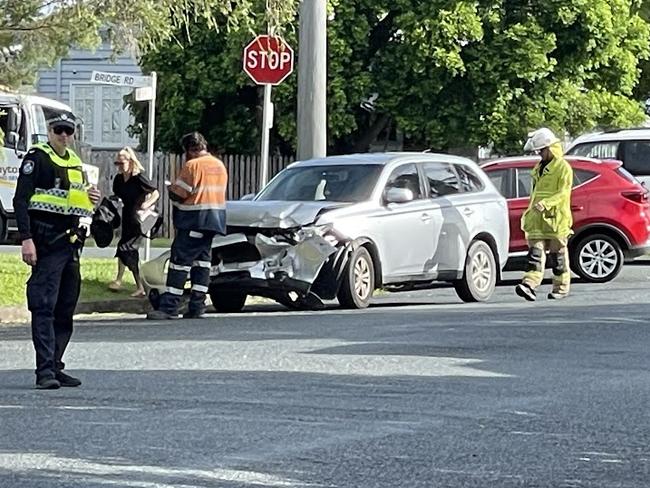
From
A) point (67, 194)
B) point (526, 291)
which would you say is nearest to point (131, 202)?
point (526, 291)

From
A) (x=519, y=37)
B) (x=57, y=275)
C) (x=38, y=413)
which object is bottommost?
(x=38, y=413)

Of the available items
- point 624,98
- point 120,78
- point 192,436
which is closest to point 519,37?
point 624,98

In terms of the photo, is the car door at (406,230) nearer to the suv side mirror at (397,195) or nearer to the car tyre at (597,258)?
the suv side mirror at (397,195)

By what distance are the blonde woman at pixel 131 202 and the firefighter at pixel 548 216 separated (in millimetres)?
4228

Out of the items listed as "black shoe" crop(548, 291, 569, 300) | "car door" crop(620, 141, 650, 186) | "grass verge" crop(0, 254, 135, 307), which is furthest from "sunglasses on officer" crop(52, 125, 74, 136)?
"car door" crop(620, 141, 650, 186)

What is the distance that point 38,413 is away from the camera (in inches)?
379

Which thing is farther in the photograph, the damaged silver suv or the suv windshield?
the suv windshield

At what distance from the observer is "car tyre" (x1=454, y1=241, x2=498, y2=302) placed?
18281mm

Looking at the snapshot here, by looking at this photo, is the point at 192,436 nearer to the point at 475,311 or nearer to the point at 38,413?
the point at 38,413

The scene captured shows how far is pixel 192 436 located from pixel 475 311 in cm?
815

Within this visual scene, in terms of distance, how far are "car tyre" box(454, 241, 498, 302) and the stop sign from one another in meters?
3.41

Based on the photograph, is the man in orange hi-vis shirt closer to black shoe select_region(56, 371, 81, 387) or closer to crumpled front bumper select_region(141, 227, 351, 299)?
crumpled front bumper select_region(141, 227, 351, 299)

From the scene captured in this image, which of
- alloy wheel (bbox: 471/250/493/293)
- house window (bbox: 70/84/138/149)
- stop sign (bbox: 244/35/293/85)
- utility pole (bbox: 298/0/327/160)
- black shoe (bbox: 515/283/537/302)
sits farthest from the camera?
house window (bbox: 70/84/138/149)

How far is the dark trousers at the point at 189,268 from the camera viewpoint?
52.8ft
